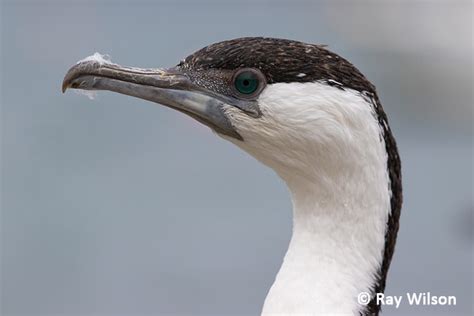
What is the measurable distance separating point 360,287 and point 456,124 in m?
6.61

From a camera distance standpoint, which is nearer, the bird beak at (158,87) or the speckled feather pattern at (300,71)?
the speckled feather pattern at (300,71)

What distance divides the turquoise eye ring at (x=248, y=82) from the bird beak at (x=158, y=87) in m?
0.07

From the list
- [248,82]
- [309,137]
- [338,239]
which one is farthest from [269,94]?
[338,239]

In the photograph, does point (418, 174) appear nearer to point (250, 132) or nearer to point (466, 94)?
point (466, 94)

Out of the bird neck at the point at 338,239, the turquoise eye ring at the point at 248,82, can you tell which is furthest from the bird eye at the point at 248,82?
the bird neck at the point at 338,239

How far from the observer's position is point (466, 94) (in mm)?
9344

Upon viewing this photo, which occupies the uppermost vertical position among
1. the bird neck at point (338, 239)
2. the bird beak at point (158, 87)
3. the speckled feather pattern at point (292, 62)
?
the speckled feather pattern at point (292, 62)

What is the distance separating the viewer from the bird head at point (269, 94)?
310 centimetres

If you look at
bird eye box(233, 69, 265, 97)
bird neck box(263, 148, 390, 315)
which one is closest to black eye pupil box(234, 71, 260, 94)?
bird eye box(233, 69, 265, 97)

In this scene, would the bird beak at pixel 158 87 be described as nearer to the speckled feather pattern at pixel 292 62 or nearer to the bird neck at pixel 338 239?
the speckled feather pattern at pixel 292 62

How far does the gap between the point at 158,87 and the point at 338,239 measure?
2.35 feet

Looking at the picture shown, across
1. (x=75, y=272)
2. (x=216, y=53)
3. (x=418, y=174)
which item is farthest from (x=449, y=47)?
(x=216, y=53)

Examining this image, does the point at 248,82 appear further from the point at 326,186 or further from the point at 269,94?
the point at 326,186

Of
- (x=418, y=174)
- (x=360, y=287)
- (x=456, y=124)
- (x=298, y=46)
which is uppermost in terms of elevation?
(x=456, y=124)
